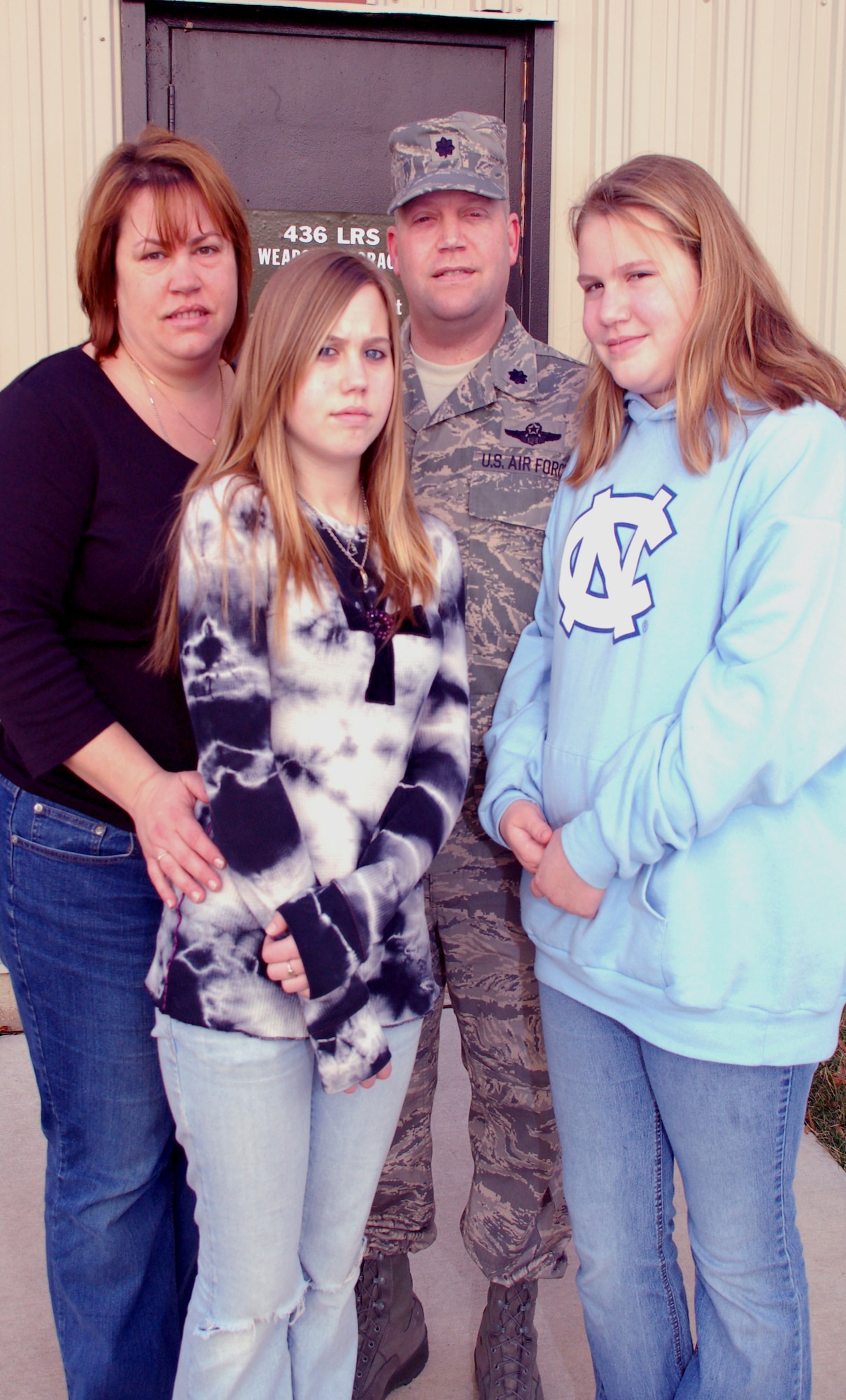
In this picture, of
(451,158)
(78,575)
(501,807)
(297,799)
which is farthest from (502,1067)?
(451,158)

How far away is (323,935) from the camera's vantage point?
4.32 feet

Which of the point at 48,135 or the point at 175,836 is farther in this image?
the point at 48,135

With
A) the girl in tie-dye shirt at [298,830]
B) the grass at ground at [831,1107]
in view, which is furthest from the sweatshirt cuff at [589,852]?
the grass at ground at [831,1107]

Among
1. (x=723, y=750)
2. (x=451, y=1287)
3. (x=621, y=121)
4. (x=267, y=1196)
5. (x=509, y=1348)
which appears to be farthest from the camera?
(x=621, y=121)

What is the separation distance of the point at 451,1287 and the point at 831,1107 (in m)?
1.26

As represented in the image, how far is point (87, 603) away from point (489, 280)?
3.43ft

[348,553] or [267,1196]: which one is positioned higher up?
[348,553]

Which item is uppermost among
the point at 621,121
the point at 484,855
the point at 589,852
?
the point at 621,121

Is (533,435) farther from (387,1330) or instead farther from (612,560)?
(387,1330)

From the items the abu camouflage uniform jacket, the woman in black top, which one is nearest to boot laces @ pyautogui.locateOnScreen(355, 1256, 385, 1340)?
the woman in black top

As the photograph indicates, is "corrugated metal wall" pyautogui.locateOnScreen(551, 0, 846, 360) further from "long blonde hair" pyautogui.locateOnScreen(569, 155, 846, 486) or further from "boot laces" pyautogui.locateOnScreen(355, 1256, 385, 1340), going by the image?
"boot laces" pyautogui.locateOnScreen(355, 1256, 385, 1340)

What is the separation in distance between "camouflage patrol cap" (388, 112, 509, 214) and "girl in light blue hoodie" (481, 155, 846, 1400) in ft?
1.93

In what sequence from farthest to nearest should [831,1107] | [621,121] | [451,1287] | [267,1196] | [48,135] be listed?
[621,121], [48,135], [831,1107], [451,1287], [267,1196]

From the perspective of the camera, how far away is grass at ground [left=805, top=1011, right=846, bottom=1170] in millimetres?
2799
